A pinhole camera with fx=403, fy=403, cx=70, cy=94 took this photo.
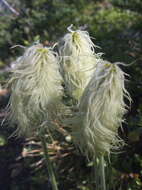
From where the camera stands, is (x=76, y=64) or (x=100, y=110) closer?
(x=100, y=110)

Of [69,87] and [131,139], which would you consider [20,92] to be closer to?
[69,87]

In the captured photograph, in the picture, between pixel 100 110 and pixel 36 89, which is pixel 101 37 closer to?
pixel 36 89

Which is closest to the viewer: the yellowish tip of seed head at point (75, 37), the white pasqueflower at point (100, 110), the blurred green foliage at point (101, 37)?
the white pasqueflower at point (100, 110)

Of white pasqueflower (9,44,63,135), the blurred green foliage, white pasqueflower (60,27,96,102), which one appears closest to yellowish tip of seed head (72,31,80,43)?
white pasqueflower (60,27,96,102)

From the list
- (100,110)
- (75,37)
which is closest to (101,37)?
(75,37)

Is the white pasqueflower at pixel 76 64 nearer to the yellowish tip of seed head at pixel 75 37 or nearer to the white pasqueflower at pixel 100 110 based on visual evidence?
the yellowish tip of seed head at pixel 75 37

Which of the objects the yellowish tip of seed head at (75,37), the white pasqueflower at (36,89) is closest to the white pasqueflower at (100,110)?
the white pasqueflower at (36,89)
